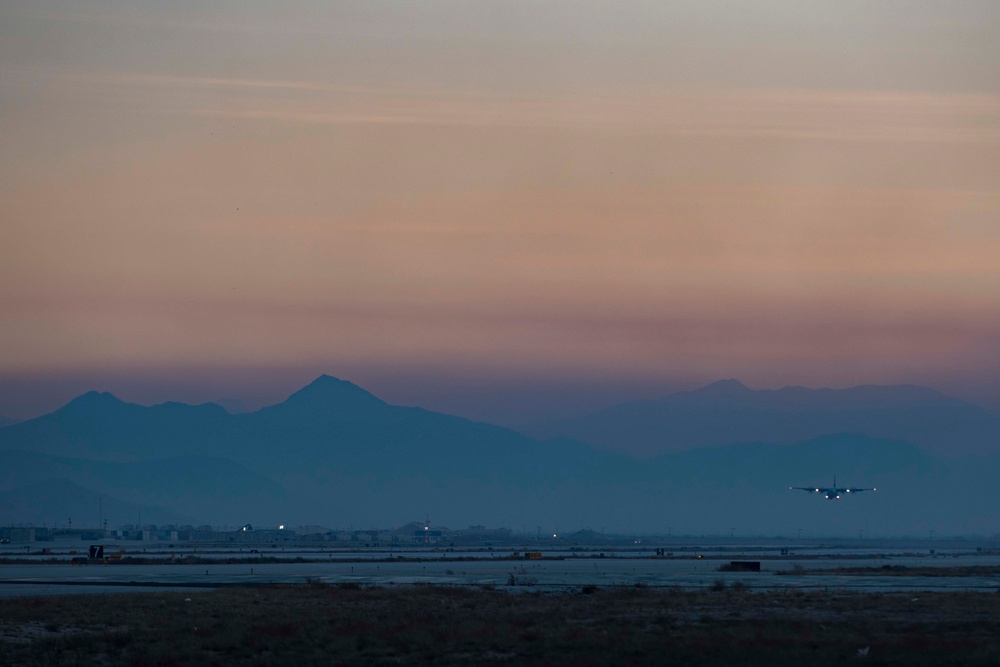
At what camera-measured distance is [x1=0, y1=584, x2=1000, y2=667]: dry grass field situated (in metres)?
38.1

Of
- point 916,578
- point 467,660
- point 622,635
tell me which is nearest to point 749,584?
point 916,578

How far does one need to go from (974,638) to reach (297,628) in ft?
73.9

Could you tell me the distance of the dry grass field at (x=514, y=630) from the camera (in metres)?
38.1

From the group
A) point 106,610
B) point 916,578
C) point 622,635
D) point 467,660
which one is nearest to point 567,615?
point 622,635

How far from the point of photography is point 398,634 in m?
43.9

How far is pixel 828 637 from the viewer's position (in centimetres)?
4028

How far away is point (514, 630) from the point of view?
1757 inches

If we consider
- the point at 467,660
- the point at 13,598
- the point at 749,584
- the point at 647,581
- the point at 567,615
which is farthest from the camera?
the point at 647,581

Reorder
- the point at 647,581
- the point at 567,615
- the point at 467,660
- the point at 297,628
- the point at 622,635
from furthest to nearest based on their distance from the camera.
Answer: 1. the point at 647,581
2. the point at 567,615
3. the point at 297,628
4. the point at 622,635
5. the point at 467,660

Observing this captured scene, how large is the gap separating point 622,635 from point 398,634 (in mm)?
7512

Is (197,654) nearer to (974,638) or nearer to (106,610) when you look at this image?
(106,610)

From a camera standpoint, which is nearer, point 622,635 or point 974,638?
point 974,638

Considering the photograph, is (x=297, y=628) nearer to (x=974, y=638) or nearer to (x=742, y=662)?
(x=742, y=662)

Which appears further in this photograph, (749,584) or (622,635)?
(749,584)
